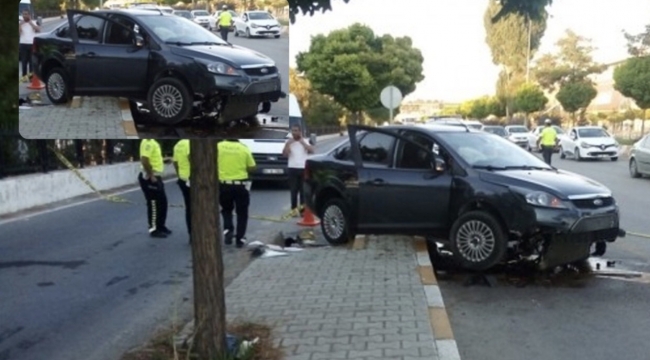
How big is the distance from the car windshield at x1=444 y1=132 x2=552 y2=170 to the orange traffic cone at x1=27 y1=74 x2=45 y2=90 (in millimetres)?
7035

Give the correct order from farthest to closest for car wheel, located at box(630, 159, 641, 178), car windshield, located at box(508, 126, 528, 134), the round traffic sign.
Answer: car windshield, located at box(508, 126, 528, 134) → car wheel, located at box(630, 159, 641, 178) → the round traffic sign

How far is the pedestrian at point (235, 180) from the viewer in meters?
11.2

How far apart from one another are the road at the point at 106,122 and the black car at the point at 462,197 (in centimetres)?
608

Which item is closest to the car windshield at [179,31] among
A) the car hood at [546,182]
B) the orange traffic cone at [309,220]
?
the car hood at [546,182]

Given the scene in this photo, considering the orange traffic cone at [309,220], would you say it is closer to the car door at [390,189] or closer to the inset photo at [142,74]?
the car door at [390,189]

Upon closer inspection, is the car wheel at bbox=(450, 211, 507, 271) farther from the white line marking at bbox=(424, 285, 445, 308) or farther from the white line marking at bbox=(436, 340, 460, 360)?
the white line marking at bbox=(436, 340, 460, 360)

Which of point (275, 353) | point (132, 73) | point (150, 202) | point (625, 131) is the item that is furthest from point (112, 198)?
point (625, 131)

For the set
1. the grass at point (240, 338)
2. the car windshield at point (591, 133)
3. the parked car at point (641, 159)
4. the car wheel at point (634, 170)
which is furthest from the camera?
the car windshield at point (591, 133)

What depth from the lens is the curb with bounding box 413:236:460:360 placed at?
6121 millimetres

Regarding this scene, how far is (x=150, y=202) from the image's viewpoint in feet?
40.9

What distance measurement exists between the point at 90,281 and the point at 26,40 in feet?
19.5

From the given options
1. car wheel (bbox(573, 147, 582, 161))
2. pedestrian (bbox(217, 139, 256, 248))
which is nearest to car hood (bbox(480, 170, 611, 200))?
pedestrian (bbox(217, 139, 256, 248))

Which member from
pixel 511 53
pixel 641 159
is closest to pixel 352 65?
pixel 641 159

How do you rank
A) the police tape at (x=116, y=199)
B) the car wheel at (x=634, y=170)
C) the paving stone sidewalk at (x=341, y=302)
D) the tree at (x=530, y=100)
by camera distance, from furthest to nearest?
1. the tree at (x=530, y=100)
2. the car wheel at (x=634, y=170)
3. the police tape at (x=116, y=199)
4. the paving stone sidewalk at (x=341, y=302)
